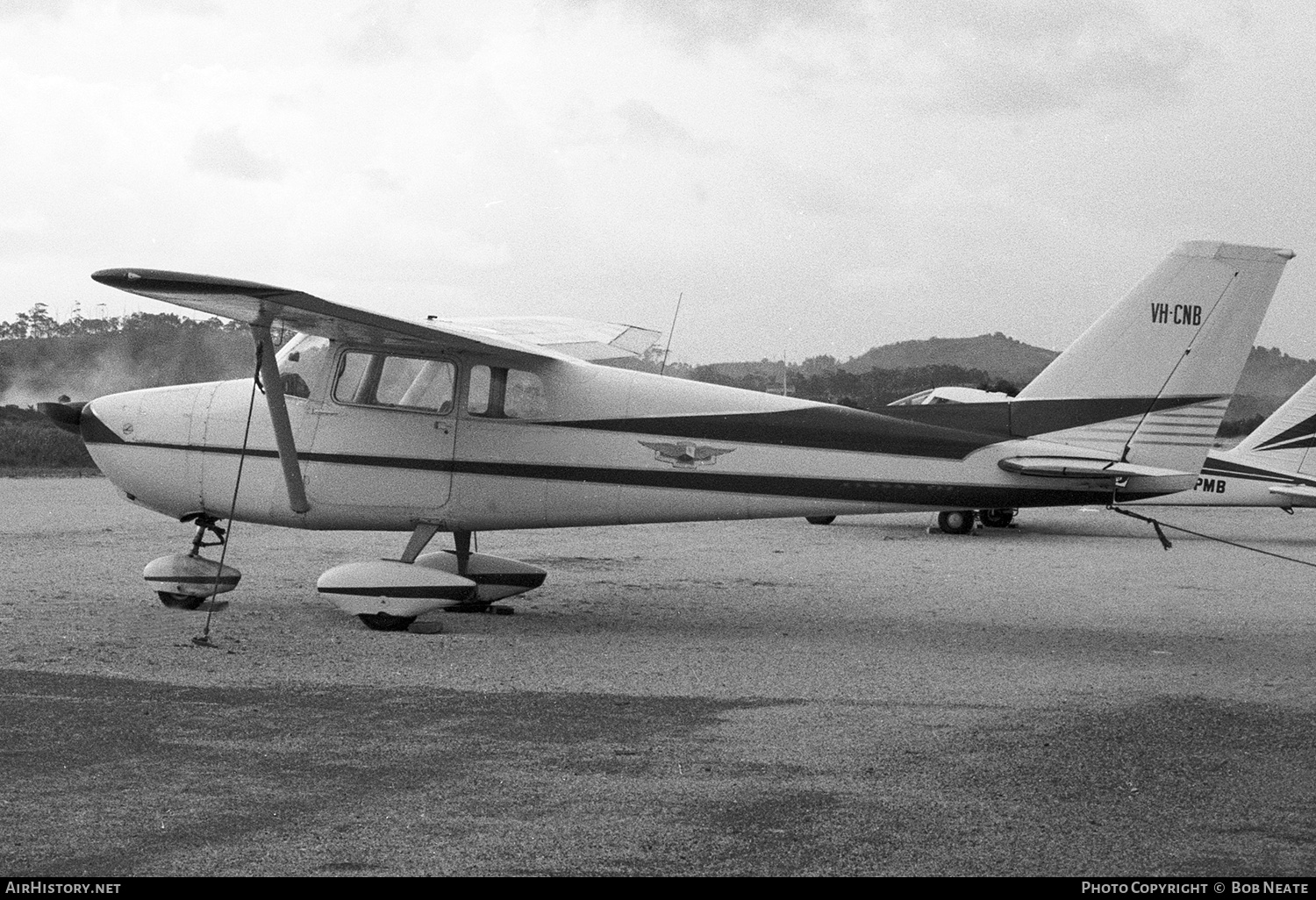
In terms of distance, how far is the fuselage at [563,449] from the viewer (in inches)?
404

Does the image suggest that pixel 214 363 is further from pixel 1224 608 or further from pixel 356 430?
pixel 1224 608

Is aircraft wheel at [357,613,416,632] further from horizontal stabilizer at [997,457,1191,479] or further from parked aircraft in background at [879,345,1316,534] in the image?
parked aircraft in background at [879,345,1316,534]

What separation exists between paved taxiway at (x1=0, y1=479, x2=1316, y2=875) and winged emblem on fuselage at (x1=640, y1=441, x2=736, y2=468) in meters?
1.34

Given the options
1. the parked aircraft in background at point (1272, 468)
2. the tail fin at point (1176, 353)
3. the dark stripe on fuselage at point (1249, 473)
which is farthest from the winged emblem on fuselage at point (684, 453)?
the dark stripe on fuselage at point (1249, 473)

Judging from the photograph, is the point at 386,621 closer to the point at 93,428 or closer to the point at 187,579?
the point at 187,579

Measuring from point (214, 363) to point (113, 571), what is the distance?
289 inches

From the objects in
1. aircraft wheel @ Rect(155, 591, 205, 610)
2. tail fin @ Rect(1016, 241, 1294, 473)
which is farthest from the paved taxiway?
tail fin @ Rect(1016, 241, 1294, 473)

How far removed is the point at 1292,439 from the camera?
2045 cm

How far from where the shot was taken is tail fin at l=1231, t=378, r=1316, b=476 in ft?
66.6

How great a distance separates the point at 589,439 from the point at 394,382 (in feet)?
5.38

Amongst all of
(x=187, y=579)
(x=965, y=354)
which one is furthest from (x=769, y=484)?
(x=965, y=354)

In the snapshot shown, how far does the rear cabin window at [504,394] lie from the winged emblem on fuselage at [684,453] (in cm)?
95
